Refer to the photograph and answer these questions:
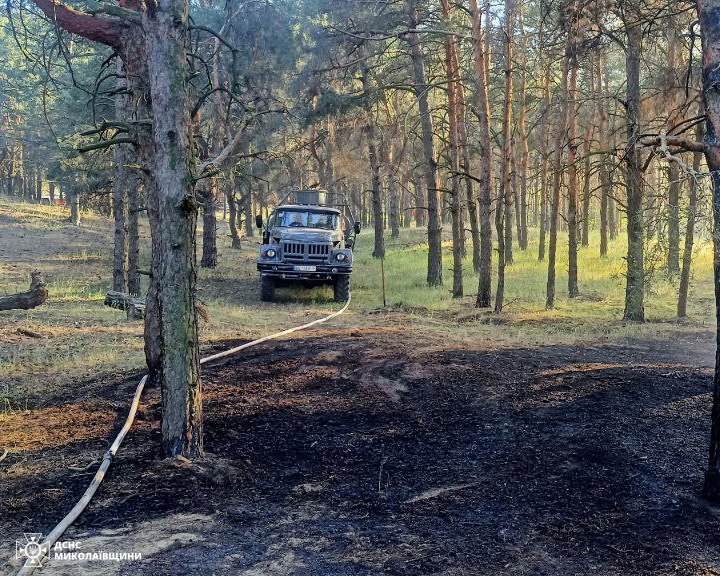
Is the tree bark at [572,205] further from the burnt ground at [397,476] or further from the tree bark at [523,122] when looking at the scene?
the burnt ground at [397,476]

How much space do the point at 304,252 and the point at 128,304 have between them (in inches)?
183

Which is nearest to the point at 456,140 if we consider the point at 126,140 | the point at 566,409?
the point at 566,409

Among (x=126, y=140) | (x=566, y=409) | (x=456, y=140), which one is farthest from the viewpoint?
(x=456, y=140)

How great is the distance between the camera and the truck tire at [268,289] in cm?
1623

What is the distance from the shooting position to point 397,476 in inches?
205

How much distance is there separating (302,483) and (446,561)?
163 cm

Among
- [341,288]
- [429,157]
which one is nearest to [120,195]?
[341,288]

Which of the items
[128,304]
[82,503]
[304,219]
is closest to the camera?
[82,503]

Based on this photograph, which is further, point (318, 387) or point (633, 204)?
point (633, 204)

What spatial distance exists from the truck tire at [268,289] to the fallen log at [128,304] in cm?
360

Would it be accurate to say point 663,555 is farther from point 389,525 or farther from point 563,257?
point 563,257

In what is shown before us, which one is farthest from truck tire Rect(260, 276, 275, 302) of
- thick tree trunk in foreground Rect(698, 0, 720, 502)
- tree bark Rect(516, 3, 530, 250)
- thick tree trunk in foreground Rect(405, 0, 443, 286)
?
thick tree trunk in foreground Rect(698, 0, 720, 502)

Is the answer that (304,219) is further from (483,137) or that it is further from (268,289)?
(483,137)

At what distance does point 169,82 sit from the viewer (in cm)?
497
